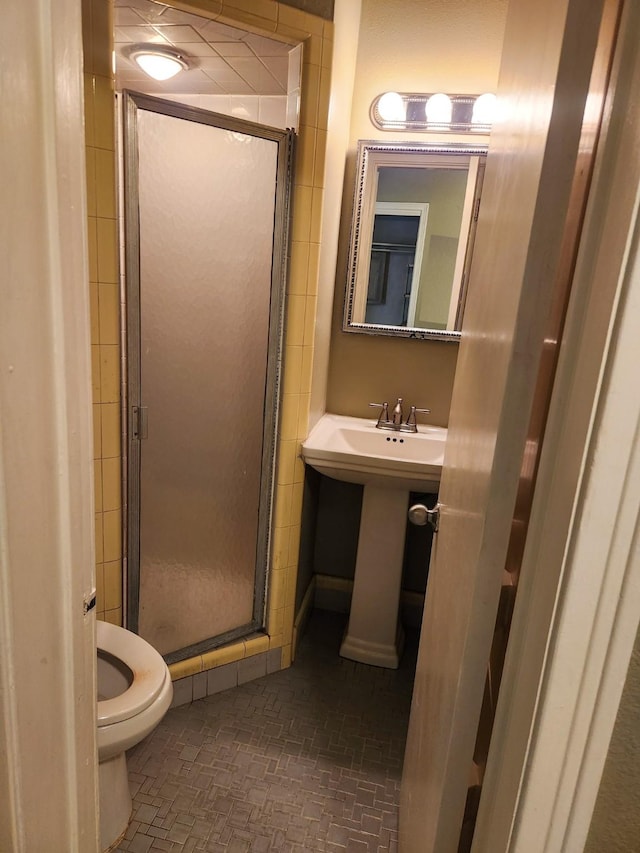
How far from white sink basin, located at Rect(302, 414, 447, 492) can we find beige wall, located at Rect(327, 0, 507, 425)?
20 centimetres

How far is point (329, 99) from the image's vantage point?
1.65 m

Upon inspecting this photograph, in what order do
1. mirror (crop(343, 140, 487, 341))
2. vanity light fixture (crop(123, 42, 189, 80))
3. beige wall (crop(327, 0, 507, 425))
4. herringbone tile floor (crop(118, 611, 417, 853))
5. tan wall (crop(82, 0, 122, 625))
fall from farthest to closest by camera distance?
mirror (crop(343, 140, 487, 341))
beige wall (crop(327, 0, 507, 425))
vanity light fixture (crop(123, 42, 189, 80))
herringbone tile floor (crop(118, 611, 417, 853))
tan wall (crop(82, 0, 122, 625))

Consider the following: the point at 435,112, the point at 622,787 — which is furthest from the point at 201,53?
the point at 622,787

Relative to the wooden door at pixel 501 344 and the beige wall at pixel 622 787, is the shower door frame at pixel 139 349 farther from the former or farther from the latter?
the beige wall at pixel 622 787

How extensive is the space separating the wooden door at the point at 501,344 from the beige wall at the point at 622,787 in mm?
191

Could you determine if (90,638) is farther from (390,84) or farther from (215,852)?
(390,84)

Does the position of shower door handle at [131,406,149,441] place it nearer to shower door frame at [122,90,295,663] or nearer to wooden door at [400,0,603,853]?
shower door frame at [122,90,295,663]

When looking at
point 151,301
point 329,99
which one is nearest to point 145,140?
point 151,301

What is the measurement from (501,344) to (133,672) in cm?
125

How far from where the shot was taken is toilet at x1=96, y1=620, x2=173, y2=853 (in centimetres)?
123

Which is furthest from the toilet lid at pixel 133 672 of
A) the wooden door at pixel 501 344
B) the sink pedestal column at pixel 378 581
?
the sink pedestal column at pixel 378 581

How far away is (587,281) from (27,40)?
55cm

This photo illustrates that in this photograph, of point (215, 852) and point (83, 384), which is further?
point (215, 852)

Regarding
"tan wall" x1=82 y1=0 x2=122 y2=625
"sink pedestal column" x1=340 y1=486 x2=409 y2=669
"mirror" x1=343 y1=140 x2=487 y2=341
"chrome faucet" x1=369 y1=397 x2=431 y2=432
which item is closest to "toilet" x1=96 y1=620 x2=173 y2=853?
"tan wall" x1=82 y1=0 x2=122 y2=625
